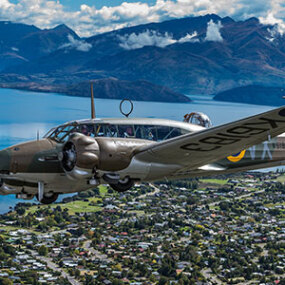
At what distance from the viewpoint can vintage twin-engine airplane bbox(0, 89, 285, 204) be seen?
22797mm

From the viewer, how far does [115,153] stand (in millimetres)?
23719

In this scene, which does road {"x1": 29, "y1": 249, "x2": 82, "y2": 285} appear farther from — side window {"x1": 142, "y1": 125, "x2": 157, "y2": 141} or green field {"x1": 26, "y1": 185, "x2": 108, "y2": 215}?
side window {"x1": 142, "y1": 125, "x2": 157, "y2": 141}

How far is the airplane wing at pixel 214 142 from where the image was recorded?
69.9 ft

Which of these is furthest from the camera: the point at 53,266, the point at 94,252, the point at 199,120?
the point at 94,252

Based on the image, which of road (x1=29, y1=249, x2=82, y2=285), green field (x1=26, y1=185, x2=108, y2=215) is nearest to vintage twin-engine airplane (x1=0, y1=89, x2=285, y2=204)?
road (x1=29, y1=249, x2=82, y2=285)

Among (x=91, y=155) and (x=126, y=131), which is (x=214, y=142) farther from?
(x=91, y=155)

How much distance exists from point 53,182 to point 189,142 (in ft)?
22.2

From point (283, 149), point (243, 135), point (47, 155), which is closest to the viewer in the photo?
point (243, 135)

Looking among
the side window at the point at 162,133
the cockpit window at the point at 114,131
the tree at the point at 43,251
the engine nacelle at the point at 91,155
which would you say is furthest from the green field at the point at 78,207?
the engine nacelle at the point at 91,155

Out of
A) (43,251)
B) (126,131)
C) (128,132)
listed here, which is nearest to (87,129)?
(126,131)

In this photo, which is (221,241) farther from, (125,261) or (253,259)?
(125,261)

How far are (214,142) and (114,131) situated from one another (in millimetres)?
5288

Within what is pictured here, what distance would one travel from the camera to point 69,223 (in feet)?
534

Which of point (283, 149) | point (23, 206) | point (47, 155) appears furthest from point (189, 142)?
point (23, 206)
